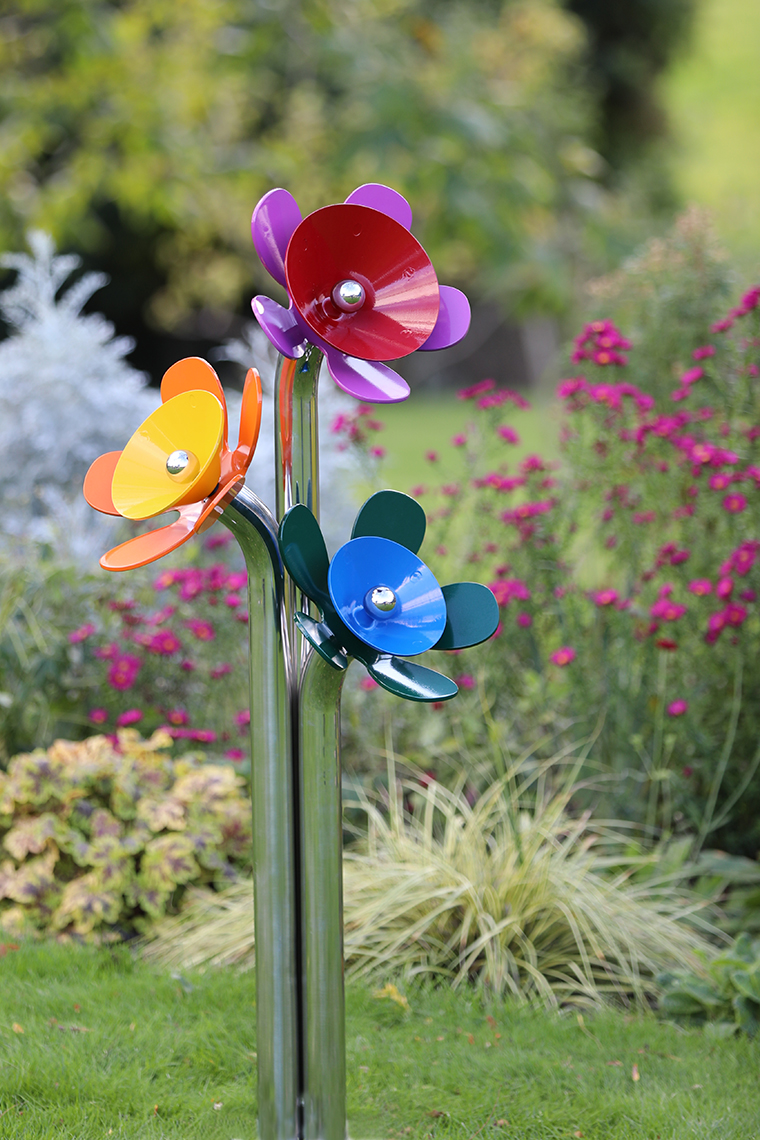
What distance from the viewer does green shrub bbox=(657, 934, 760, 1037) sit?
2041 millimetres

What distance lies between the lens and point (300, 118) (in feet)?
23.9

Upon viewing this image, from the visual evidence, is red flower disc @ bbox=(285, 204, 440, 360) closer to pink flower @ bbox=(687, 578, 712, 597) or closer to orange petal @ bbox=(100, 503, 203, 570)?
orange petal @ bbox=(100, 503, 203, 570)

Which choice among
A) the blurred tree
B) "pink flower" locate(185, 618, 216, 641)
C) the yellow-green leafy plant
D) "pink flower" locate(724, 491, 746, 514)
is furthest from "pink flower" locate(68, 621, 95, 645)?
the blurred tree

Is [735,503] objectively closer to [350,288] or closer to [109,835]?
[350,288]

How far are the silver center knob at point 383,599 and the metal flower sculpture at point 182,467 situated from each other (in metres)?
0.24

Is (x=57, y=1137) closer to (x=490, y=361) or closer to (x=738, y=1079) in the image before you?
(x=738, y=1079)

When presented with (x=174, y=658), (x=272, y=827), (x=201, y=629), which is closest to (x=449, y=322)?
(x=272, y=827)

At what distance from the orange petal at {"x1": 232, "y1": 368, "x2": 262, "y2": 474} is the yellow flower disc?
4 centimetres

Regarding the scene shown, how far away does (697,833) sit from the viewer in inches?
114

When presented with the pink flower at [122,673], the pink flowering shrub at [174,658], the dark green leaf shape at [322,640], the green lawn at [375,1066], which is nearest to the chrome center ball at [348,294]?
the dark green leaf shape at [322,640]

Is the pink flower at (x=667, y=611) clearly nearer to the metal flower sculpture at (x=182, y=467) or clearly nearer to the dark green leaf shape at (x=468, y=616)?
the dark green leaf shape at (x=468, y=616)

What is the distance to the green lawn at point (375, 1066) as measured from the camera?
67.2 inches

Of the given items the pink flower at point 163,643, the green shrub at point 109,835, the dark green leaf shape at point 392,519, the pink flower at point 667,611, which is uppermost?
the dark green leaf shape at point 392,519

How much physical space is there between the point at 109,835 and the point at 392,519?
143 centimetres
